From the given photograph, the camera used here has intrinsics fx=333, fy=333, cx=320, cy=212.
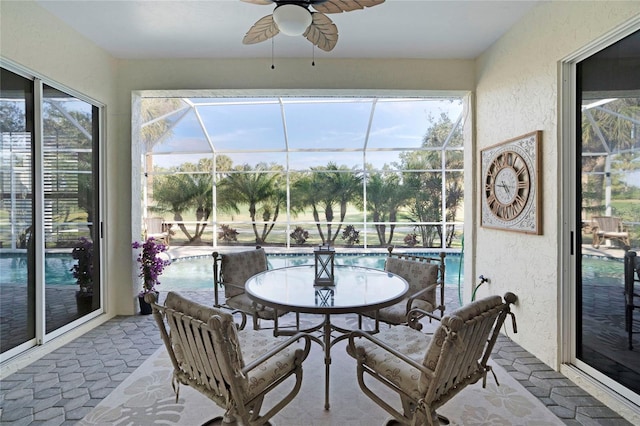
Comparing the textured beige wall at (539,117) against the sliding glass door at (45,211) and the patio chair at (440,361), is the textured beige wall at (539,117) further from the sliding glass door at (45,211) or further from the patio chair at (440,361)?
the sliding glass door at (45,211)

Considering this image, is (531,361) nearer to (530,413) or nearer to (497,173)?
(530,413)

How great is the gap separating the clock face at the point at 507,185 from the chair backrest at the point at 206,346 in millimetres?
2635

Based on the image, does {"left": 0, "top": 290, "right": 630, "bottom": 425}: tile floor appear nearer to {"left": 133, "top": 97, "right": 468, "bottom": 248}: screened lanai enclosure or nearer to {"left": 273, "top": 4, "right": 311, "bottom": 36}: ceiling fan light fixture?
{"left": 273, "top": 4, "right": 311, "bottom": 36}: ceiling fan light fixture

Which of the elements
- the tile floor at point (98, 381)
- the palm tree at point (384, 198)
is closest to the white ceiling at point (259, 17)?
the tile floor at point (98, 381)

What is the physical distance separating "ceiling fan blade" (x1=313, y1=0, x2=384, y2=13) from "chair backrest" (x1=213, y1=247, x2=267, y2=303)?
211 centimetres

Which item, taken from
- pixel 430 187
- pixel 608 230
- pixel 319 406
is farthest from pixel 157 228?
pixel 608 230

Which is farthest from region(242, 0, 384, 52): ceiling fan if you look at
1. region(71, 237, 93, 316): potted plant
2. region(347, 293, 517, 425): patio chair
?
region(71, 237, 93, 316): potted plant

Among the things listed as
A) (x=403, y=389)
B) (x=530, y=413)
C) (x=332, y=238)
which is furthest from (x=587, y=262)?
(x=332, y=238)

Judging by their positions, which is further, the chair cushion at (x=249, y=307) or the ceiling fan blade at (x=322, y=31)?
the chair cushion at (x=249, y=307)

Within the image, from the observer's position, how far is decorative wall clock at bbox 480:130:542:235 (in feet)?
8.87

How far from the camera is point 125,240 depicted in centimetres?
375

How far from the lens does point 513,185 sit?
2.99 metres

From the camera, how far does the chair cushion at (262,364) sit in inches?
61.8

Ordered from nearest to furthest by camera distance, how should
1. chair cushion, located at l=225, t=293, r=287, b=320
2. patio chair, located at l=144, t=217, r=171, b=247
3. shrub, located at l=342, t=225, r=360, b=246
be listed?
chair cushion, located at l=225, t=293, r=287, b=320 → shrub, located at l=342, t=225, r=360, b=246 → patio chair, located at l=144, t=217, r=171, b=247
